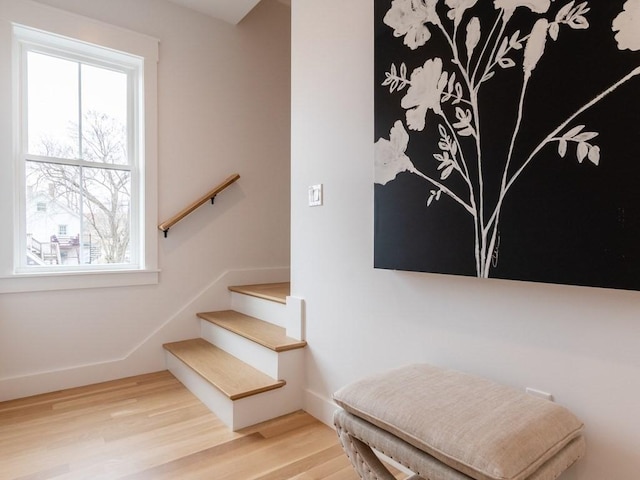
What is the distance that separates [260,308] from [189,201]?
3.39ft

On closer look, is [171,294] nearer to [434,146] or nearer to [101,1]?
[101,1]

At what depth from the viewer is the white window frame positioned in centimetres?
228

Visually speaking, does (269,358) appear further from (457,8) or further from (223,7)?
(223,7)

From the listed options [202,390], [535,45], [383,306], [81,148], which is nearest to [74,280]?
[81,148]

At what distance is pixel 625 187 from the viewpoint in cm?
97

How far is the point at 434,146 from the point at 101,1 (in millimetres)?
2605

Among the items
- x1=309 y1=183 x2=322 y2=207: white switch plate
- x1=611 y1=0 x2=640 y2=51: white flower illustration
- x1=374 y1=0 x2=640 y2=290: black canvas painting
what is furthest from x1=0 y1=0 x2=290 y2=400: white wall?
x1=611 y1=0 x2=640 y2=51: white flower illustration

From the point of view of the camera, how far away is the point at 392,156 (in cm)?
158

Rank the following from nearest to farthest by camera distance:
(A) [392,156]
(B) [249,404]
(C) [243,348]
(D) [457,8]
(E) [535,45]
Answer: (E) [535,45], (D) [457,8], (A) [392,156], (B) [249,404], (C) [243,348]

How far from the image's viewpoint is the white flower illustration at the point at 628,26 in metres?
0.96

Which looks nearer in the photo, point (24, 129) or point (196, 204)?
point (24, 129)

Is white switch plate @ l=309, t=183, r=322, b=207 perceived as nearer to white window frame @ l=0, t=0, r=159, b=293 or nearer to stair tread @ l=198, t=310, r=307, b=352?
stair tread @ l=198, t=310, r=307, b=352

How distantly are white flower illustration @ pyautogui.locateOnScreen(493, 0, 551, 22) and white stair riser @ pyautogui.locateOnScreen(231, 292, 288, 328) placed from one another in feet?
6.24

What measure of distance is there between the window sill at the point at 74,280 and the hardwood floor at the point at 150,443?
684mm
